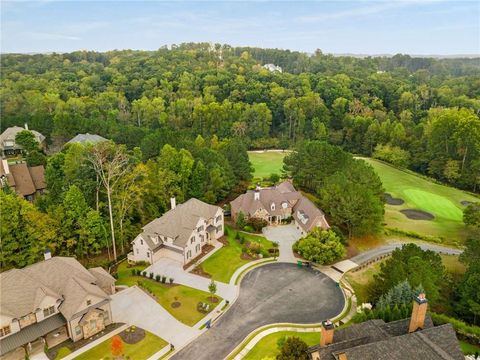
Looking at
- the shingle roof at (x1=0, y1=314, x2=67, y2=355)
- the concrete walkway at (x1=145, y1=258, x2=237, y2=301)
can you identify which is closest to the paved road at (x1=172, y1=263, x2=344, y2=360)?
the concrete walkway at (x1=145, y1=258, x2=237, y2=301)

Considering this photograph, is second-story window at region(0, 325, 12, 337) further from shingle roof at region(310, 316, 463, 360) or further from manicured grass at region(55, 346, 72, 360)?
shingle roof at region(310, 316, 463, 360)

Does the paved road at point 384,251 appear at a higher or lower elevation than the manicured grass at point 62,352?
lower

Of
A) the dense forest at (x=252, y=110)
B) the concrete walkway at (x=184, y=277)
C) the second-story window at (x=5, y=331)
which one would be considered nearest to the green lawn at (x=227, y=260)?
the concrete walkway at (x=184, y=277)

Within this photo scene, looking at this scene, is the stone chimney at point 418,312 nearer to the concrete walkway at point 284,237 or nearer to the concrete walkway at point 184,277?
the concrete walkway at point 184,277

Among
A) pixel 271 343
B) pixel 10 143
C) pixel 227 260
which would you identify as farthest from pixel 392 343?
pixel 10 143

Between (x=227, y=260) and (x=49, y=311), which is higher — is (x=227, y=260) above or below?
below

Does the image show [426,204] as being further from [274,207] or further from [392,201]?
[274,207]
